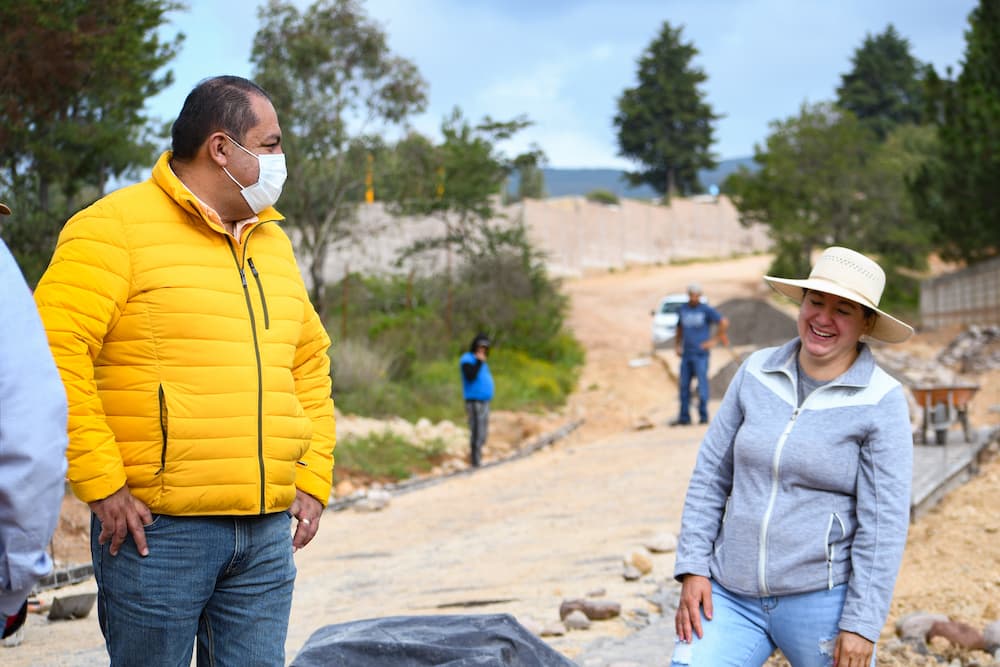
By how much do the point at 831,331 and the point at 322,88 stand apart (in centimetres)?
2226

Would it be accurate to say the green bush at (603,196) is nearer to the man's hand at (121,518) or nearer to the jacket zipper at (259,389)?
the jacket zipper at (259,389)

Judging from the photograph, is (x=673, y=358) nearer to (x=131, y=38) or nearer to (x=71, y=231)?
(x=131, y=38)

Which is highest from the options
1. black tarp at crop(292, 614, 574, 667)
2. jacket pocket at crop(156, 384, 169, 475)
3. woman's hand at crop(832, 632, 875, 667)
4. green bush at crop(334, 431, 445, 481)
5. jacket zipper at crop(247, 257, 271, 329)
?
jacket zipper at crop(247, 257, 271, 329)

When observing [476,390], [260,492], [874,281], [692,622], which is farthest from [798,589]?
[476,390]

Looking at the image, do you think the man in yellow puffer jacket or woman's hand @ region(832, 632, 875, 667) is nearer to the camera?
the man in yellow puffer jacket

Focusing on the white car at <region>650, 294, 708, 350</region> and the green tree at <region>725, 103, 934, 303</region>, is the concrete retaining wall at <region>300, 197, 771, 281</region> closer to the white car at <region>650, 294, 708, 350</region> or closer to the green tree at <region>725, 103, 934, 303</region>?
the green tree at <region>725, 103, 934, 303</region>

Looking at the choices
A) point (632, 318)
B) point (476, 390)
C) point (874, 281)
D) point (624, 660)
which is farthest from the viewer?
point (632, 318)

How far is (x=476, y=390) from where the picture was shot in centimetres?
1520

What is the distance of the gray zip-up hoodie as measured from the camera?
11.1ft

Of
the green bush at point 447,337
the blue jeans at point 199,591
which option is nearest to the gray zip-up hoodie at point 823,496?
the blue jeans at point 199,591

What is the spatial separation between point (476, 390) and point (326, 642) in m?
10.7

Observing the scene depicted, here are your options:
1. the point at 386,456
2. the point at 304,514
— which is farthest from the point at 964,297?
the point at 304,514

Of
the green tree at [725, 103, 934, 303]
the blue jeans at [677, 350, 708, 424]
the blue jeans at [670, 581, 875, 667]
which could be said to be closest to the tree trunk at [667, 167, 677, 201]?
the green tree at [725, 103, 934, 303]

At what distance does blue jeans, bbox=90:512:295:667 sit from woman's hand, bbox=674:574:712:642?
3.86 feet
